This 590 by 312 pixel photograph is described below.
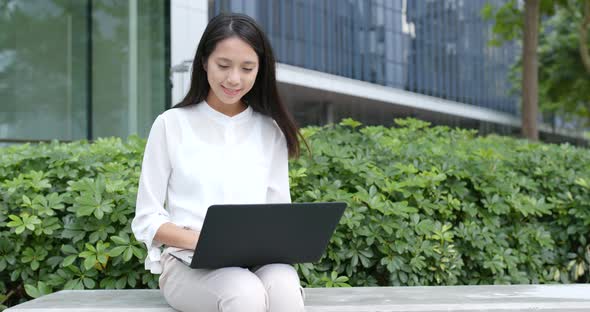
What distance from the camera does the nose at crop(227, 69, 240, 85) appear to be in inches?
Answer: 92.0

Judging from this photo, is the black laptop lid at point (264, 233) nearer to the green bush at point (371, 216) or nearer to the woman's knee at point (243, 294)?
the woman's knee at point (243, 294)

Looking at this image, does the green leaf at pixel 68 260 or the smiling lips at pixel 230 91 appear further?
the green leaf at pixel 68 260

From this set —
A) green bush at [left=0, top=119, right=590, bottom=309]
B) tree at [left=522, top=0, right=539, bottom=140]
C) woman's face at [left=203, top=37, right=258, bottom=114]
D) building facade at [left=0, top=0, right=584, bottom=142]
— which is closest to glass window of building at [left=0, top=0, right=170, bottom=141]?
building facade at [left=0, top=0, right=584, bottom=142]

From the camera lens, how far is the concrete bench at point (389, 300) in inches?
91.4

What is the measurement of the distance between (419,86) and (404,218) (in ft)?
101

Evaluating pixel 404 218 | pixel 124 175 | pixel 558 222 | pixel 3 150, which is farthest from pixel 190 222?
pixel 558 222

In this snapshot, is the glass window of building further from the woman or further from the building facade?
the woman

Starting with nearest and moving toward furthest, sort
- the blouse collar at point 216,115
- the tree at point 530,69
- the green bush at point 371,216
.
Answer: the blouse collar at point 216,115
the green bush at point 371,216
the tree at point 530,69

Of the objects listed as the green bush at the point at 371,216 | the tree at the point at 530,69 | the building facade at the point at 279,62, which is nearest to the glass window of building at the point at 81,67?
the building facade at the point at 279,62

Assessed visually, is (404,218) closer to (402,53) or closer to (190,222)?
(190,222)

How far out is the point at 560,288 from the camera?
2.88 m

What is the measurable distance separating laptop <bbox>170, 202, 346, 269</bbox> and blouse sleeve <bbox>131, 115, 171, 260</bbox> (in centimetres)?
12

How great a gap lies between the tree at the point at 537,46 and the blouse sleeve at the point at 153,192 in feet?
31.5

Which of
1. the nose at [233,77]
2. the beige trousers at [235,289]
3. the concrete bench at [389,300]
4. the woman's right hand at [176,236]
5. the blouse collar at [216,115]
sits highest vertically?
the nose at [233,77]
